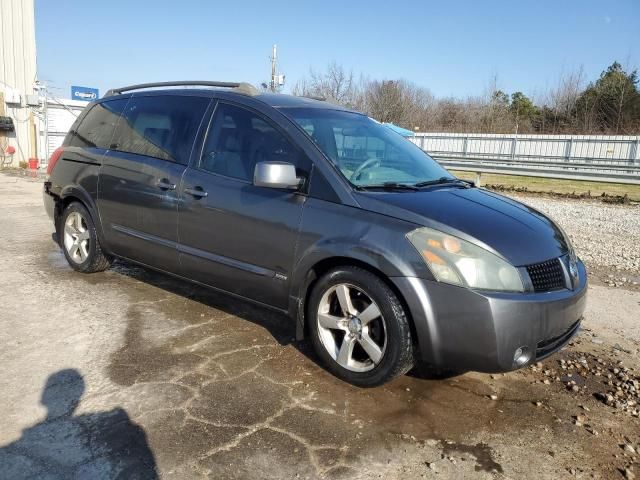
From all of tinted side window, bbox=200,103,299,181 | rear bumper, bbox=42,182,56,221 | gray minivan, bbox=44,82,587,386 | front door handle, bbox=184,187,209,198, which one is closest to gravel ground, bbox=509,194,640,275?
gray minivan, bbox=44,82,587,386

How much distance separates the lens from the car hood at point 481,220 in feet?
9.72

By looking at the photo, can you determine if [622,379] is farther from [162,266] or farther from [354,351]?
[162,266]

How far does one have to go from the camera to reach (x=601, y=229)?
29.5 feet

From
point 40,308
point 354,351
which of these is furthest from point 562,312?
point 40,308

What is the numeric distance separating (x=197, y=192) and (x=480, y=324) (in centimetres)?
224

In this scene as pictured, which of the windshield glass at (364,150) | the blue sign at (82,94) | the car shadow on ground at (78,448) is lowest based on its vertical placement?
the car shadow on ground at (78,448)

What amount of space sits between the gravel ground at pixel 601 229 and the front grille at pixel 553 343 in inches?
145

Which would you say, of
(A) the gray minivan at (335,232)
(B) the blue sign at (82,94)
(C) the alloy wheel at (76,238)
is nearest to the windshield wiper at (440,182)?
(A) the gray minivan at (335,232)

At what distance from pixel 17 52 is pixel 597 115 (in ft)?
124

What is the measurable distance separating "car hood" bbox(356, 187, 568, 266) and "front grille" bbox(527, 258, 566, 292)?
4 centimetres

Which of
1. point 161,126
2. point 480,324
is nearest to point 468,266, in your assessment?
point 480,324

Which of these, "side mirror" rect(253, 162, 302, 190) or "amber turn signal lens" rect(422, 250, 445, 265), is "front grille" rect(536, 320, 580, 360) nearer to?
"amber turn signal lens" rect(422, 250, 445, 265)

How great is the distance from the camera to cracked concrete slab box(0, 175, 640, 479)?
2508mm

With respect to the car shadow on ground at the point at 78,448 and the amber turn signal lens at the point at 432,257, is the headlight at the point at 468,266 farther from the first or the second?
the car shadow on ground at the point at 78,448
